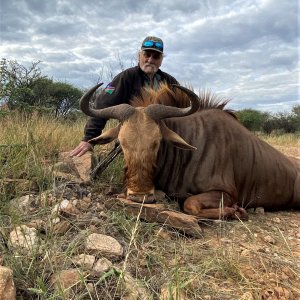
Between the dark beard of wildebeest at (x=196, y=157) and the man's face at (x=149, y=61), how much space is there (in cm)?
110

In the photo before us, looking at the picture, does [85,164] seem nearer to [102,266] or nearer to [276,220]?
[276,220]

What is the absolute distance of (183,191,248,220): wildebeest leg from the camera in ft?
11.9

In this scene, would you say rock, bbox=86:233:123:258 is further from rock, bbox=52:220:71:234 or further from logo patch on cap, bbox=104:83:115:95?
logo patch on cap, bbox=104:83:115:95

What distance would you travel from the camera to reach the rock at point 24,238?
7.21 feet

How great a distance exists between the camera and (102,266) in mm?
2152

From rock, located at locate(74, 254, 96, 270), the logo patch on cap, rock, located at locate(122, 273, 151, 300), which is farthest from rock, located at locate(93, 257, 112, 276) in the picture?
the logo patch on cap

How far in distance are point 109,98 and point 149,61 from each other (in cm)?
83

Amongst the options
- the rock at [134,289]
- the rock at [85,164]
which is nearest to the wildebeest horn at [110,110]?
the rock at [85,164]

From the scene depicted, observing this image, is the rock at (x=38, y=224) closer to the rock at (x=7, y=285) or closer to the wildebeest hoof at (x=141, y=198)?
the rock at (x=7, y=285)

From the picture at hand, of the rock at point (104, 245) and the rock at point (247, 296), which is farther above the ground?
the rock at point (104, 245)

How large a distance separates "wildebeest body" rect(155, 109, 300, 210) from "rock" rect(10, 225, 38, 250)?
6.06 ft

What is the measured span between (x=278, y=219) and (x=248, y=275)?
6.70 feet

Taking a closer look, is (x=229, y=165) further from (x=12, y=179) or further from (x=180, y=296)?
(x=180, y=296)

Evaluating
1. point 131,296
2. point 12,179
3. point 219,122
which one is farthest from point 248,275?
point 219,122
